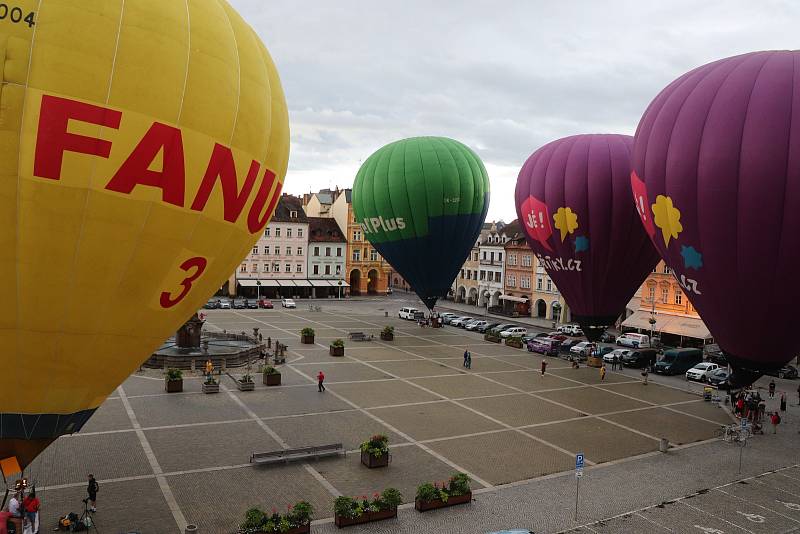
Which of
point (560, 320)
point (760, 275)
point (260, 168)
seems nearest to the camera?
point (260, 168)

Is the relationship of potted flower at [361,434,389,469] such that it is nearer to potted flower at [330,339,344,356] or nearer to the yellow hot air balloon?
Answer: the yellow hot air balloon

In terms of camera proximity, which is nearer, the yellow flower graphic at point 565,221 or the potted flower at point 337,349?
the yellow flower graphic at point 565,221

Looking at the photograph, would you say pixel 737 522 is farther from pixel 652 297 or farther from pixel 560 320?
pixel 560 320

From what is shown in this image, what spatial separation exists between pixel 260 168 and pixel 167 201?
2.23 meters

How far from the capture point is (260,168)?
11.7 meters

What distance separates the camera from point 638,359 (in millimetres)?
36969

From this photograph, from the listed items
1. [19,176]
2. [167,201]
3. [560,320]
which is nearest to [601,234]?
[167,201]

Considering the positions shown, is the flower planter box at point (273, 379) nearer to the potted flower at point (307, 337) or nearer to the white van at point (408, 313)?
the potted flower at point (307, 337)

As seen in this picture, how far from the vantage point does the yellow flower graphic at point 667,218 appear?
1983cm

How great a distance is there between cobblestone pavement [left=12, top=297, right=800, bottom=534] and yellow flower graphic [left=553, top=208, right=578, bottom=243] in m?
7.68

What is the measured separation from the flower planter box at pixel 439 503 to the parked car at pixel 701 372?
22916 mm

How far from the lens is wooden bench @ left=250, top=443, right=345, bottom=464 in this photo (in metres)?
17.5

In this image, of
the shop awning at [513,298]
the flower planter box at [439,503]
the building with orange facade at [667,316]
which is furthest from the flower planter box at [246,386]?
the shop awning at [513,298]

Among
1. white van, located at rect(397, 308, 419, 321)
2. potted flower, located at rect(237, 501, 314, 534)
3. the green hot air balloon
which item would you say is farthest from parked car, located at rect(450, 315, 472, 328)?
potted flower, located at rect(237, 501, 314, 534)
